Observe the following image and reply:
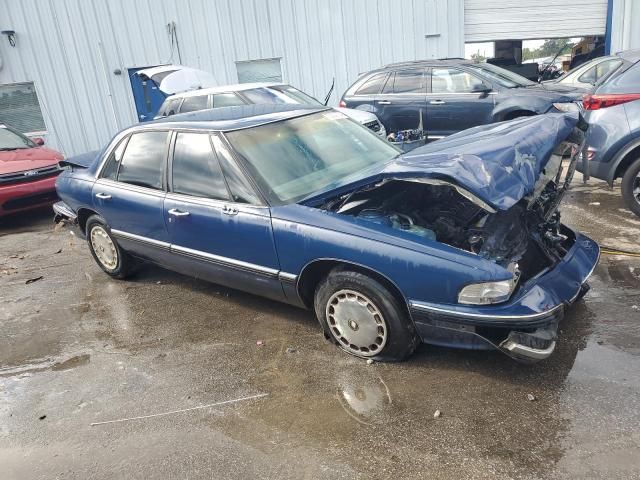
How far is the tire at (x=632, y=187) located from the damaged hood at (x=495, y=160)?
1.98 metres

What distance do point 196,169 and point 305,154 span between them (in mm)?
859

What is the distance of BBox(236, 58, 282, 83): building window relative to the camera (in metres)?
12.8

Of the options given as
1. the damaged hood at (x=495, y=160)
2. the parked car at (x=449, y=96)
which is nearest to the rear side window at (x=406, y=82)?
the parked car at (x=449, y=96)

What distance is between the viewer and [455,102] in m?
8.30

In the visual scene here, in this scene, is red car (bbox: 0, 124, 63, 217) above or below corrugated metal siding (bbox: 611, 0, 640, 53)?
below

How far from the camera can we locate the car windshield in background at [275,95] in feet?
27.8

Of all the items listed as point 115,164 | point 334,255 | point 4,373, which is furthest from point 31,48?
point 334,255

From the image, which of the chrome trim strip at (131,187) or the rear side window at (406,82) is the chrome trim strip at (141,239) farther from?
the rear side window at (406,82)

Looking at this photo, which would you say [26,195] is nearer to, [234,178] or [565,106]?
[234,178]

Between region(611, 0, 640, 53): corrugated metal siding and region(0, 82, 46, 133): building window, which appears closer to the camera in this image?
region(611, 0, 640, 53): corrugated metal siding

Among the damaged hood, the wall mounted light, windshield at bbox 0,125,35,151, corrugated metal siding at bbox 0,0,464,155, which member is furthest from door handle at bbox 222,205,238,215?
the wall mounted light

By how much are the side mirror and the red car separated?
6.83 metres

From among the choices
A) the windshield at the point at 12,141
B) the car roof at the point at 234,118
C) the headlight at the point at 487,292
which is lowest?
the headlight at the point at 487,292

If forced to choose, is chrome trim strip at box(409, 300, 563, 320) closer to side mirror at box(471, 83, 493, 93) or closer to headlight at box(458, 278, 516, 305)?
headlight at box(458, 278, 516, 305)
